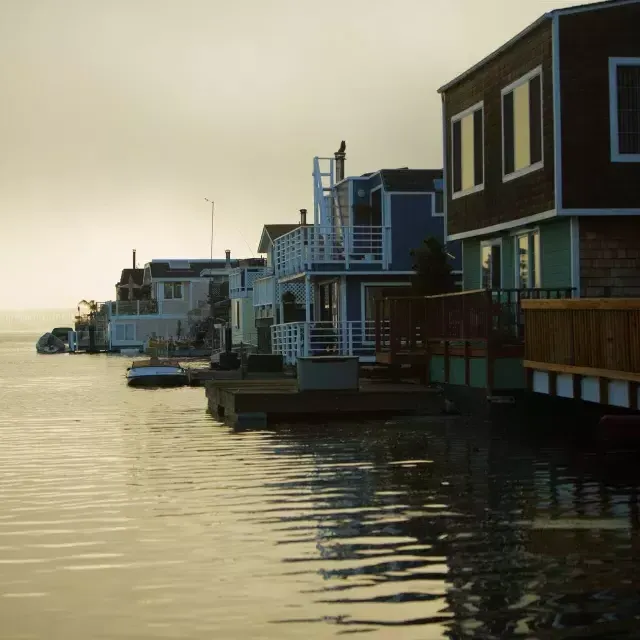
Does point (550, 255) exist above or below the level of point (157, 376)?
above

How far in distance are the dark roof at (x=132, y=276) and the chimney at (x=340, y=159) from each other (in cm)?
10284

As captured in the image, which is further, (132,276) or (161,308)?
(132,276)

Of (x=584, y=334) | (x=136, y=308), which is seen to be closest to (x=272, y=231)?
(x=136, y=308)

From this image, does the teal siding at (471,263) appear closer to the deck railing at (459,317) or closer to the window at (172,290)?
the deck railing at (459,317)

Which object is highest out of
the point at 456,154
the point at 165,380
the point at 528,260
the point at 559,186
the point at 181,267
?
the point at 181,267

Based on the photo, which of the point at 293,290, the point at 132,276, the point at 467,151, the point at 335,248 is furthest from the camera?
the point at 132,276

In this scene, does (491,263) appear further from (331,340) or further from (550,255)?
(331,340)

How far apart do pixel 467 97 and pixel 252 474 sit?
17.3 m

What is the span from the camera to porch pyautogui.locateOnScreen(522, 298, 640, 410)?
21.3 metres

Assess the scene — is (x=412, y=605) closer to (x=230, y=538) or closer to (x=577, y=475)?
(x=230, y=538)

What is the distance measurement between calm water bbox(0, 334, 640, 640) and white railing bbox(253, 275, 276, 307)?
3812 cm

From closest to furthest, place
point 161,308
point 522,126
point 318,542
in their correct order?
point 318,542, point 522,126, point 161,308

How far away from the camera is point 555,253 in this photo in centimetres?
3025

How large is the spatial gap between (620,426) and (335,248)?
3450 centimetres
